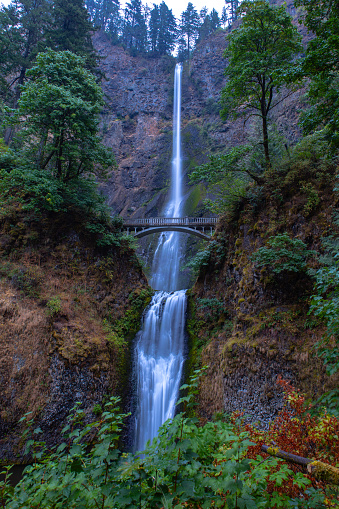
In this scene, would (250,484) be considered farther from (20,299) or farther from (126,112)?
(126,112)

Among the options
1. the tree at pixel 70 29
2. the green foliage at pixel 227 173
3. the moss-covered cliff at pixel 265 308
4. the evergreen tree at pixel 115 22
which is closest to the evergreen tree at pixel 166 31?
the evergreen tree at pixel 115 22

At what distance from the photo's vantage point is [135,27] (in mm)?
51344

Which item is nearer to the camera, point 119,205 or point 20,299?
point 20,299

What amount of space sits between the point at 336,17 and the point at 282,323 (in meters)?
7.87

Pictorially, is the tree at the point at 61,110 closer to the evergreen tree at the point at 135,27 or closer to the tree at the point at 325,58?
the tree at the point at 325,58

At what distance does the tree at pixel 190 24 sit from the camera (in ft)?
Answer: 169

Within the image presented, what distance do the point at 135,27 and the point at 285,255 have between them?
63.5 metres

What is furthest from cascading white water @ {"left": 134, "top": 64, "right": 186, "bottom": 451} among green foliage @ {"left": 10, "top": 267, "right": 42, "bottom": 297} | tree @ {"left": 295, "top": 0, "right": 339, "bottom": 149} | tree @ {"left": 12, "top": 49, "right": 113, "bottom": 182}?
tree @ {"left": 295, "top": 0, "right": 339, "bottom": 149}

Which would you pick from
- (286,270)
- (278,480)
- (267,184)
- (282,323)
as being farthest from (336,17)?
(278,480)

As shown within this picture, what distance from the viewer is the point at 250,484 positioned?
225cm

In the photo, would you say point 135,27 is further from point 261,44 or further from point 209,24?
point 261,44

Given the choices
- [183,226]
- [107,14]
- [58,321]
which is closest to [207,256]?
[58,321]

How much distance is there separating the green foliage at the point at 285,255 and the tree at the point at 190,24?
58727 millimetres

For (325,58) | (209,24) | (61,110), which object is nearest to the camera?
(325,58)
